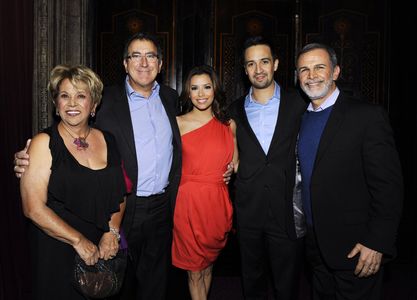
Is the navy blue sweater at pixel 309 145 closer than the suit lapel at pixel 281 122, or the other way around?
the navy blue sweater at pixel 309 145

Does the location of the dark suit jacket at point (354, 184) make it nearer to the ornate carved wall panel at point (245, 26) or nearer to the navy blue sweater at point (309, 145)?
the navy blue sweater at point (309, 145)

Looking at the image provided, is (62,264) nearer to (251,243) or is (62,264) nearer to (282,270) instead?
(251,243)

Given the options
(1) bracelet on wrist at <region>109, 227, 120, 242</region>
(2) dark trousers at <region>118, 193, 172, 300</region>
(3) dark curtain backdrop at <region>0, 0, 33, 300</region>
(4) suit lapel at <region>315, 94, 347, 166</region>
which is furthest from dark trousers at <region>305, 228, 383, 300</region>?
(3) dark curtain backdrop at <region>0, 0, 33, 300</region>

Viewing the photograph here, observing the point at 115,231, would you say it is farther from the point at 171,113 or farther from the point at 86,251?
the point at 171,113

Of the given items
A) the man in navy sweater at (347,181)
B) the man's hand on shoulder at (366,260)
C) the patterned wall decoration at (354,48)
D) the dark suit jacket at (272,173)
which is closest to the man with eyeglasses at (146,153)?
the dark suit jacket at (272,173)

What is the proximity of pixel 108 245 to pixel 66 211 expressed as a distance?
25cm

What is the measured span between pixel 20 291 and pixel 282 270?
1.67 meters

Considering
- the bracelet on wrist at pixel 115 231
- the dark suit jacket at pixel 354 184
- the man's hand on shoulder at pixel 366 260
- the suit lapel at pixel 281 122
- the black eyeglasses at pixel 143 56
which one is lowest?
the man's hand on shoulder at pixel 366 260

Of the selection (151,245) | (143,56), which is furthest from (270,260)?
(143,56)

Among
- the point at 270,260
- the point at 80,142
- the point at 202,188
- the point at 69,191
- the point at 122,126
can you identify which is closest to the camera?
the point at 69,191

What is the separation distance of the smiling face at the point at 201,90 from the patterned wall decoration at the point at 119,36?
1.40m

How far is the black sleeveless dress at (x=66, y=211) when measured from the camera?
172cm

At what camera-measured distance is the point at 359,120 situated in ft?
5.95

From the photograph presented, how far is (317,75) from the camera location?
1.98 metres
